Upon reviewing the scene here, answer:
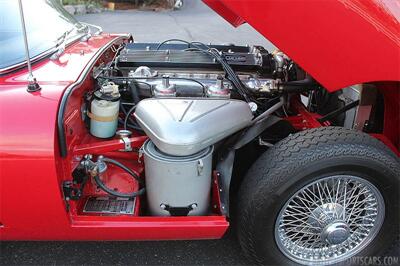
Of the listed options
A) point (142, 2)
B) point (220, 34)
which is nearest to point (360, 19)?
point (220, 34)

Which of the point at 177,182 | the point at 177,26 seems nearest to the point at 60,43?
the point at 177,182

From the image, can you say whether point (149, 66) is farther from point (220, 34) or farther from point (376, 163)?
point (220, 34)

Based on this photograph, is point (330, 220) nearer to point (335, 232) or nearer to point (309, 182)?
point (335, 232)

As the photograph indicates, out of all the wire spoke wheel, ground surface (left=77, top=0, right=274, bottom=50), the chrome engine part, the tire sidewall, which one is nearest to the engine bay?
the chrome engine part

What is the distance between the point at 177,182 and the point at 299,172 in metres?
0.63

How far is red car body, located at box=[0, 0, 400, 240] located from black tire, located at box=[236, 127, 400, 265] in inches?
7.8

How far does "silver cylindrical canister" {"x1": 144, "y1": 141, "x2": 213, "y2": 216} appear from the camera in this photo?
6.48 ft

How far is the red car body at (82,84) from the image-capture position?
1.76 metres

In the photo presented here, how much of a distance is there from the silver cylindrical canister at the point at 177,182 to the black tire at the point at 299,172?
0.23 metres

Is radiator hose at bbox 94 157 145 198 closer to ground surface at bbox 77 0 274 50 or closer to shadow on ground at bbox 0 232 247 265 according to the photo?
shadow on ground at bbox 0 232 247 265

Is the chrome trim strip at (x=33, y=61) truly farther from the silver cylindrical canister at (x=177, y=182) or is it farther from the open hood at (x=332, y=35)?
the open hood at (x=332, y=35)

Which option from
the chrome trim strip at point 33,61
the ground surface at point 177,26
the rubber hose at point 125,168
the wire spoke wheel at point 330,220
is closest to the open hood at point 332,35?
the wire spoke wheel at point 330,220

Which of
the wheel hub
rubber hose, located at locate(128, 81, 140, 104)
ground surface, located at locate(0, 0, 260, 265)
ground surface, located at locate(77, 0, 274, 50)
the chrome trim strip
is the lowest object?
ground surface, located at locate(77, 0, 274, 50)

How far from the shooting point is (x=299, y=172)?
6.35ft
